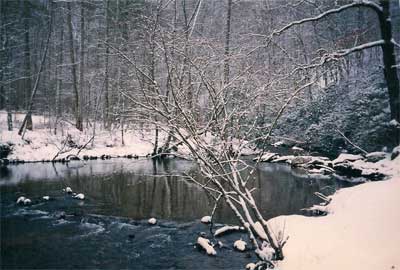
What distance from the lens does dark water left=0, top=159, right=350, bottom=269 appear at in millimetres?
7504

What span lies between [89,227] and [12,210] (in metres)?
2.70

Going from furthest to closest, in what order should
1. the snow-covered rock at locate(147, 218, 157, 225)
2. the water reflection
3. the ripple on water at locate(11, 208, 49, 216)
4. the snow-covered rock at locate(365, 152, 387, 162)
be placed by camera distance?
the snow-covered rock at locate(365, 152, 387, 162) < the water reflection < the ripple on water at locate(11, 208, 49, 216) < the snow-covered rock at locate(147, 218, 157, 225)

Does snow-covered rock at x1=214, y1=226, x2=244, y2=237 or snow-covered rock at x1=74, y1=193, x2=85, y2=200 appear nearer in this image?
snow-covered rock at x1=214, y1=226, x2=244, y2=237

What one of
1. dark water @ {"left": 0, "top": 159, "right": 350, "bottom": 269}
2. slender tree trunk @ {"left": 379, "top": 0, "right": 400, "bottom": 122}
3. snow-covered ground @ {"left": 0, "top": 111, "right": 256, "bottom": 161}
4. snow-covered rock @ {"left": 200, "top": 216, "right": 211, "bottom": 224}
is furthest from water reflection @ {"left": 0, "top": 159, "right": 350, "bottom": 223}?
slender tree trunk @ {"left": 379, "top": 0, "right": 400, "bottom": 122}

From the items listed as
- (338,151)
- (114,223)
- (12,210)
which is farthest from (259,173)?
(12,210)

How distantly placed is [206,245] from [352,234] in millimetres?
2837

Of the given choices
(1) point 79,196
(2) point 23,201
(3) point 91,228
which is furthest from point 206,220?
(2) point 23,201

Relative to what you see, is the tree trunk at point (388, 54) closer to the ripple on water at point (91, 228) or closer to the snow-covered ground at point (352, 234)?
the snow-covered ground at point (352, 234)

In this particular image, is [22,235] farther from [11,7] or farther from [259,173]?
[11,7]

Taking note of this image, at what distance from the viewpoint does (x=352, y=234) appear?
21.6 ft

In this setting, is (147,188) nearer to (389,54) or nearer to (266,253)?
(266,253)

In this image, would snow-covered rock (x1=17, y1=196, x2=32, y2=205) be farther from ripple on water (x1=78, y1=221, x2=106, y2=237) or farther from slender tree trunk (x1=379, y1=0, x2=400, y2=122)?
slender tree trunk (x1=379, y1=0, x2=400, y2=122)

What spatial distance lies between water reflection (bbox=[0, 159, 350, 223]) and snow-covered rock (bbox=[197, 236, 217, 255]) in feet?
5.46

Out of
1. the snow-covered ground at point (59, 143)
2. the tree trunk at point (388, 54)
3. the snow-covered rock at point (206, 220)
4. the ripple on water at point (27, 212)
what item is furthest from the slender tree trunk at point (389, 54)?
the snow-covered ground at point (59, 143)
